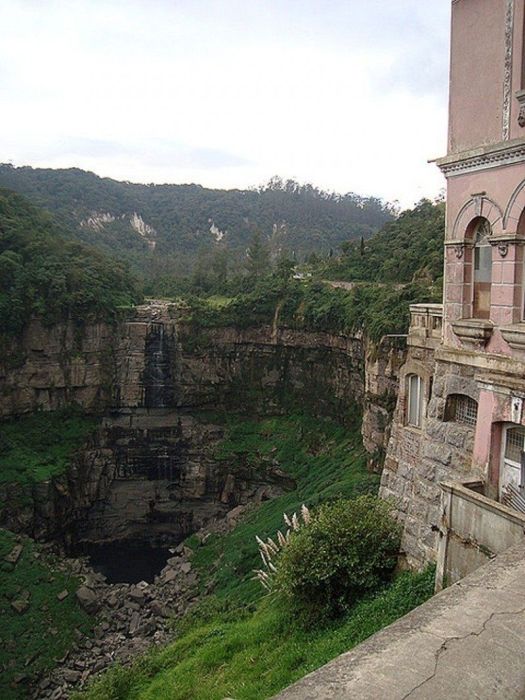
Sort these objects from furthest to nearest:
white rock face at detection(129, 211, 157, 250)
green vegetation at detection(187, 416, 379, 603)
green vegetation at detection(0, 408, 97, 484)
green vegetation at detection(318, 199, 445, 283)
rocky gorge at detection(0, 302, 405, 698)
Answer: white rock face at detection(129, 211, 157, 250)
green vegetation at detection(318, 199, 445, 283)
rocky gorge at detection(0, 302, 405, 698)
green vegetation at detection(0, 408, 97, 484)
green vegetation at detection(187, 416, 379, 603)

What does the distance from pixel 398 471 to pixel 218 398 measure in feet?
69.6

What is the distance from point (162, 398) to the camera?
103 ft

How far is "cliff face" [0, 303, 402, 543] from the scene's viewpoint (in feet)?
95.0

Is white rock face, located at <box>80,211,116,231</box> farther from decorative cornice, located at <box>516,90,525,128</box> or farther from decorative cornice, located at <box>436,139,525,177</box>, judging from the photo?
decorative cornice, located at <box>516,90,525,128</box>

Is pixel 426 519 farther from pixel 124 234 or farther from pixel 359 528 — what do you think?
pixel 124 234

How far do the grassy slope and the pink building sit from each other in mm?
1652

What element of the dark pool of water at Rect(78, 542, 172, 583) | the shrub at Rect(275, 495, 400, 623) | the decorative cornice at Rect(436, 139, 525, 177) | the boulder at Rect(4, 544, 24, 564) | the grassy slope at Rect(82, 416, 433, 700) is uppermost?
the decorative cornice at Rect(436, 139, 525, 177)

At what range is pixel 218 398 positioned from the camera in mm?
32062

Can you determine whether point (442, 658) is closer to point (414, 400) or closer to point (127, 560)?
point (414, 400)

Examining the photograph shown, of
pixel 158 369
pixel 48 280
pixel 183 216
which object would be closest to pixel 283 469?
pixel 158 369

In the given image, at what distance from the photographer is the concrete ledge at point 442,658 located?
12.8ft

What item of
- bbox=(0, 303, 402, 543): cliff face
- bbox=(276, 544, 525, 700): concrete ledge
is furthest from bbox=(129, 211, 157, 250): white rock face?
bbox=(276, 544, 525, 700): concrete ledge

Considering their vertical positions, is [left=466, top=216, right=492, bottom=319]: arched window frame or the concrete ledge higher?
[left=466, top=216, right=492, bottom=319]: arched window frame

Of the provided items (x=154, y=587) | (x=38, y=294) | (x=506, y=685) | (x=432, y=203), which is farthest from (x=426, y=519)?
(x=432, y=203)
